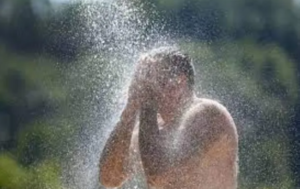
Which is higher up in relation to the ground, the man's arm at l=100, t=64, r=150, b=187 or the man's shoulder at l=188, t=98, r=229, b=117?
the man's shoulder at l=188, t=98, r=229, b=117

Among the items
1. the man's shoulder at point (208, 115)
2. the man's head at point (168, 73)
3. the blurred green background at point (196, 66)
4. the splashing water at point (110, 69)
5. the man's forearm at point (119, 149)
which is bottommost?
the blurred green background at point (196, 66)

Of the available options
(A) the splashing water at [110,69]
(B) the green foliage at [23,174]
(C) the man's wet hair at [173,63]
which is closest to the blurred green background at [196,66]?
(B) the green foliage at [23,174]

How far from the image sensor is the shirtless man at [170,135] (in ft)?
12.2

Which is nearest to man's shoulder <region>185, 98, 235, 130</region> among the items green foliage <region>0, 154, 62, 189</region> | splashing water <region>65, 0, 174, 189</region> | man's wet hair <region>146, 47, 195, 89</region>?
man's wet hair <region>146, 47, 195, 89</region>

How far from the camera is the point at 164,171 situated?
12.2ft

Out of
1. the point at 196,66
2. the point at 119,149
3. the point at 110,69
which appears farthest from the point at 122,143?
the point at 196,66

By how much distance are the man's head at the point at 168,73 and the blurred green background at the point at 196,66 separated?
287 cm

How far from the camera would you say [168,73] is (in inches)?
150

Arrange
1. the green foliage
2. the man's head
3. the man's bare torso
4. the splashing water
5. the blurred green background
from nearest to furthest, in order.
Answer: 1. the man's bare torso
2. the man's head
3. the splashing water
4. the green foliage
5. the blurred green background

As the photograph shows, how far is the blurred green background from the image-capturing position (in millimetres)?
8078

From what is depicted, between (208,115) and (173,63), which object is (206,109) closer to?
(208,115)

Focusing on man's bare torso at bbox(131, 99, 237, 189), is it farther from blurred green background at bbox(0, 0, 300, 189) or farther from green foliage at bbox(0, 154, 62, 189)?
green foliage at bbox(0, 154, 62, 189)

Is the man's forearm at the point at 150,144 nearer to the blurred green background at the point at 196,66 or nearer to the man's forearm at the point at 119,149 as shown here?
the man's forearm at the point at 119,149

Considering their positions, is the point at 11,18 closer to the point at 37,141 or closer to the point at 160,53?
the point at 37,141
